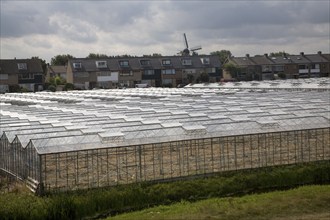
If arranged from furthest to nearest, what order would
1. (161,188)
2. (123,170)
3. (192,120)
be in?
1. (192,120)
2. (123,170)
3. (161,188)

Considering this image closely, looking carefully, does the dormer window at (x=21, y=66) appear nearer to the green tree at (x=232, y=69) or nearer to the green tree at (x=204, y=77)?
the green tree at (x=204, y=77)

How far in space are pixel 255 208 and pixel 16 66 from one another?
260 ft

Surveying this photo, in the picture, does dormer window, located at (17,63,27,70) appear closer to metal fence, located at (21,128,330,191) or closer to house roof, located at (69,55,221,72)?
house roof, located at (69,55,221,72)

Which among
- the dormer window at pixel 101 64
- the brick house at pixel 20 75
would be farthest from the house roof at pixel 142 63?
the brick house at pixel 20 75

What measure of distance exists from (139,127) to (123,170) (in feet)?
11.7

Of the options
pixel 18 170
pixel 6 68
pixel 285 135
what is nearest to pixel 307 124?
pixel 285 135

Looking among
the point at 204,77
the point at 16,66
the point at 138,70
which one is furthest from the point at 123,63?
the point at 16,66

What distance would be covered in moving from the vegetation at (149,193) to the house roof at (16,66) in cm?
7190

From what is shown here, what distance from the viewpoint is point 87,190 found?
17.5 metres

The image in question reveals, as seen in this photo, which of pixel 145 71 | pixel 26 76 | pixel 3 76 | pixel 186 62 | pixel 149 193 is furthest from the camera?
pixel 186 62

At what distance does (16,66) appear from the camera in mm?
89188

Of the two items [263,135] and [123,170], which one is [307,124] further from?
[123,170]

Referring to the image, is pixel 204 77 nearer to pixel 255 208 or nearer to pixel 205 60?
pixel 205 60

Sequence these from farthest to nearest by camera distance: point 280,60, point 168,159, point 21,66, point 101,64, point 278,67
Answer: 1. point 280,60
2. point 278,67
3. point 101,64
4. point 21,66
5. point 168,159
